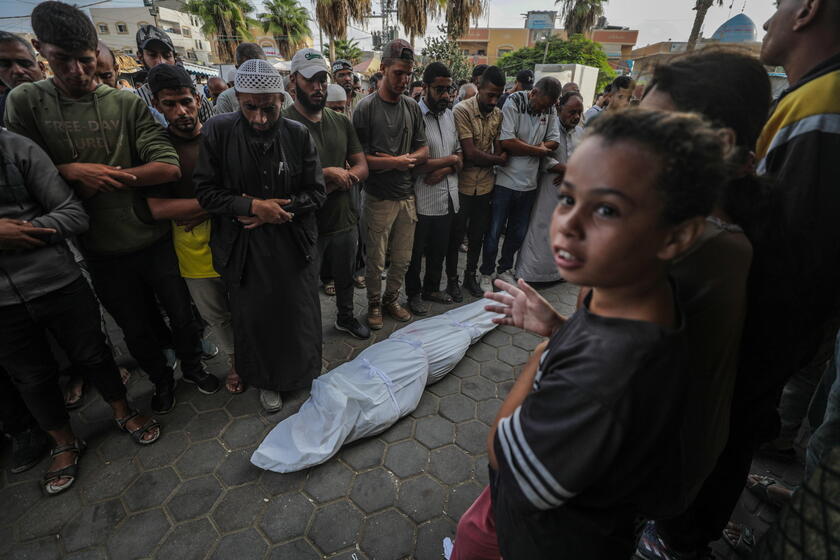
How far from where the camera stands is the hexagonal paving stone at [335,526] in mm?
2047

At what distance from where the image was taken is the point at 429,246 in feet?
14.2

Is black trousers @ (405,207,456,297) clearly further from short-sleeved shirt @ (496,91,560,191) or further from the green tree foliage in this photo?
the green tree foliage

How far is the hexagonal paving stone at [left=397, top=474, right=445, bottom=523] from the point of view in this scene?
7.25 feet

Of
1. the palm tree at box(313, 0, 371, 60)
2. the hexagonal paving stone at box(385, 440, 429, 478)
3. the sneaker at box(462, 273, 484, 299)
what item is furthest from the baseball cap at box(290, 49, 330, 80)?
the palm tree at box(313, 0, 371, 60)

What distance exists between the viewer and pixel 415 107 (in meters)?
3.77

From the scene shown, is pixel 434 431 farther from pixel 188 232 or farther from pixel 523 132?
pixel 523 132

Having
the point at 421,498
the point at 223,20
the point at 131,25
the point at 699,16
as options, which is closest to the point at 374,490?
the point at 421,498

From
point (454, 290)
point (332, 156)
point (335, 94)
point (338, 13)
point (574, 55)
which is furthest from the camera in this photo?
point (574, 55)

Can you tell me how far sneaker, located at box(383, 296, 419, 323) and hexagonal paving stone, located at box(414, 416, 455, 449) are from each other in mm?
1459

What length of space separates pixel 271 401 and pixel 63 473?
47.9 inches

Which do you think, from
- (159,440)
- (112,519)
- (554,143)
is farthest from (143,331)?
(554,143)

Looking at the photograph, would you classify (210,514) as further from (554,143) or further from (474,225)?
(554,143)

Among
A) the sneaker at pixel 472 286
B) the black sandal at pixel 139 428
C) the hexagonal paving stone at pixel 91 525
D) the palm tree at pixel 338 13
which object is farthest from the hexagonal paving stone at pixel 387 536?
the palm tree at pixel 338 13

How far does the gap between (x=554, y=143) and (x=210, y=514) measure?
4.59 metres
